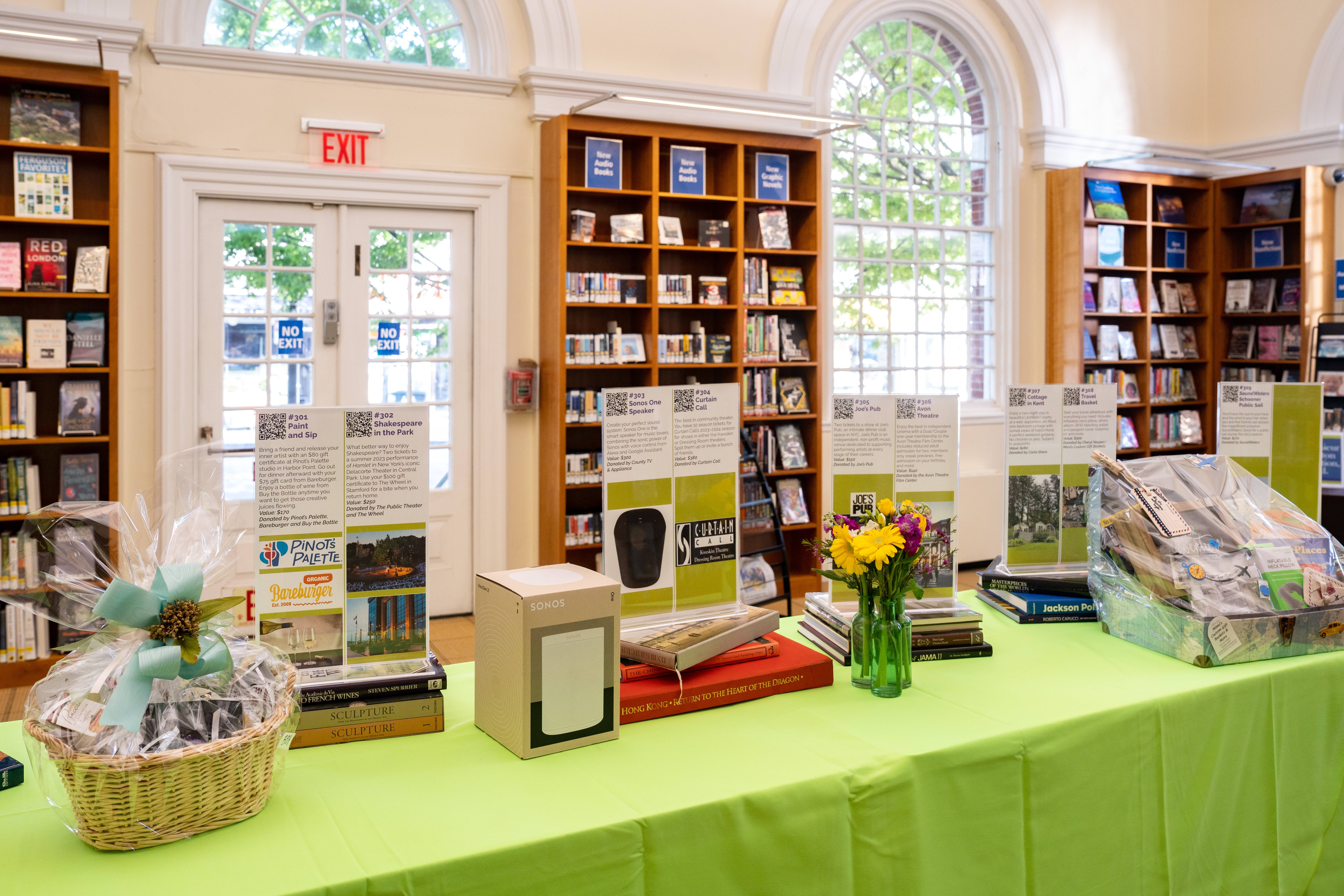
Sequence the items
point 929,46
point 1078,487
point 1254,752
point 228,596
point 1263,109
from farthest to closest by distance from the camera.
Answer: point 1263,109, point 929,46, point 1078,487, point 1254,752, point 228,596

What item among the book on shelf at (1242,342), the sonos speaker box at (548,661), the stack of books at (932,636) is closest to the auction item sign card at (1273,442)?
the stack of books at (932,636)

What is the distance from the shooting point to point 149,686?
53.2 inches

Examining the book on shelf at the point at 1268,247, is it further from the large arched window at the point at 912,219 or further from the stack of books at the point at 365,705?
the stack of books at the point at 365,705

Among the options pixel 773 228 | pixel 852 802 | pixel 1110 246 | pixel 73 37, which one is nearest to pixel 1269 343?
pixel 1110 246

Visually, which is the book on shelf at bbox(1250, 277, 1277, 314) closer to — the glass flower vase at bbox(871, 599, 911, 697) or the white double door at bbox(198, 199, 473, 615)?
the white double door at bbox(198, 199, 473, 615)

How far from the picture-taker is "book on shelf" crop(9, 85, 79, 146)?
441 cm

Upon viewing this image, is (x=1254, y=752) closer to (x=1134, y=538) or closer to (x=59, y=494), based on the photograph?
(x=1134, y=538)

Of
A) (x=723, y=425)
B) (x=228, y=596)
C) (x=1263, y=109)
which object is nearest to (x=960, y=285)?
(x=1263, y=109)

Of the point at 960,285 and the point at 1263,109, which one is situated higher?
the point at 1263,109

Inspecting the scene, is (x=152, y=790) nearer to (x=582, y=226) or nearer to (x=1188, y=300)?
(x=582, y=226)

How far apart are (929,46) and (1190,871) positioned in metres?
6.22

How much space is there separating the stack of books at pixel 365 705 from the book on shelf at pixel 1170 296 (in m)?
7.13

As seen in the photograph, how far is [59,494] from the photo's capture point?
461 cm

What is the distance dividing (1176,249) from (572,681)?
24.1ft
